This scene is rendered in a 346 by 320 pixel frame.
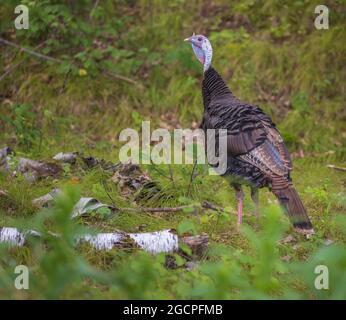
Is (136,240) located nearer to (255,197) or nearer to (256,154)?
(256,154)

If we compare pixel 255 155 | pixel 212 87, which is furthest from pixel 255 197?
pixel 212 87

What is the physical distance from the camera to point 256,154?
4949 mm

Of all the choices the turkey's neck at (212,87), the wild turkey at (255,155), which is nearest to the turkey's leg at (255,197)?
the wild turkey at (255,155)

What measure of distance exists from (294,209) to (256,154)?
598mm

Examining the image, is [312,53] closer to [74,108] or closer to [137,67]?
[137,67]

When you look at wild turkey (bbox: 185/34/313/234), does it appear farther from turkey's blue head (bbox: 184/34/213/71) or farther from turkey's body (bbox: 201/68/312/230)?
turkey's blue head (bbox: 184/34/213/71)

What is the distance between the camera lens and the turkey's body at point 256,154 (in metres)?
4.70

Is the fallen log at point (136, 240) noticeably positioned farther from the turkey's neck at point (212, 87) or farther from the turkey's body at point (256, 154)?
the turkey's neck at point (212, 87)

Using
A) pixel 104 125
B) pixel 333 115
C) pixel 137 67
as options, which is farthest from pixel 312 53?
pixel 104 125

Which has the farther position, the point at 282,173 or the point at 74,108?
the point at 74,108

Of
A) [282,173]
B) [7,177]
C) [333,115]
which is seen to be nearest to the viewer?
[282,173]

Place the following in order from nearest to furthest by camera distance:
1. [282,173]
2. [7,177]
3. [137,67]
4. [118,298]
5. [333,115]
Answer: [118,298], [282,173], [7,177], [333,115], [137,67]

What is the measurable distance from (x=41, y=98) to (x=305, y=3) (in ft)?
12.9

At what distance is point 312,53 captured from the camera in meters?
8.08
